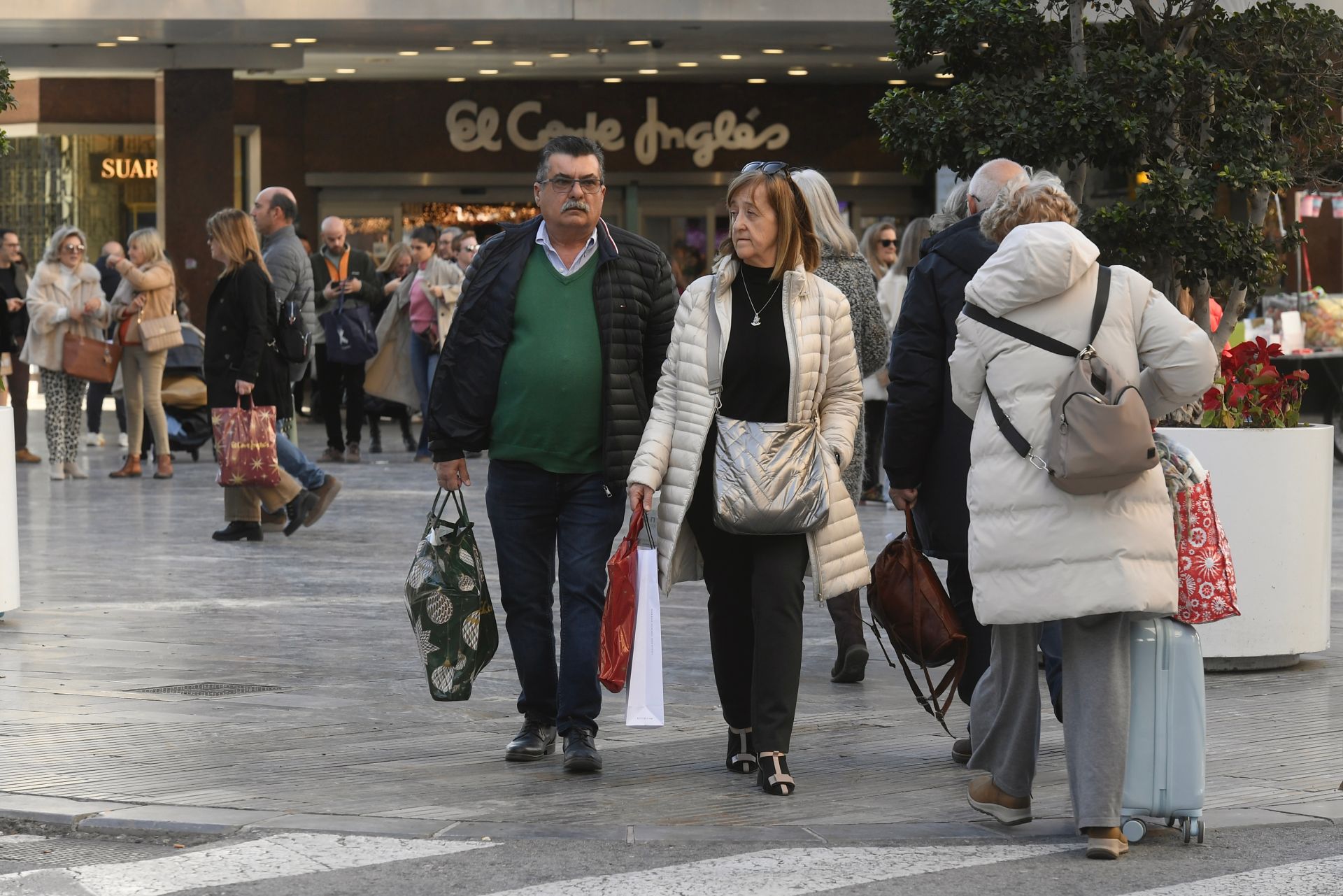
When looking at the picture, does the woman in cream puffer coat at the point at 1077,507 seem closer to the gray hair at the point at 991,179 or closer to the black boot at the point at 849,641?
the gray hair at the point at 991,179

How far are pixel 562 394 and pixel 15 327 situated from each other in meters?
12.2

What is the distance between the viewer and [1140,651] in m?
5.45

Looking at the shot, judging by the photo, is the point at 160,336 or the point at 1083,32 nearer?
the point at 1083,32

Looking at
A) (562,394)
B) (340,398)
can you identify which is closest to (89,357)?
(340,398)

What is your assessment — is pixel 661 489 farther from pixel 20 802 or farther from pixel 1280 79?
pixel 1280 79

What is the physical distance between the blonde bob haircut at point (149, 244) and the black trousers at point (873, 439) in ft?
19.4

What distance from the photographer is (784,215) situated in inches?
241

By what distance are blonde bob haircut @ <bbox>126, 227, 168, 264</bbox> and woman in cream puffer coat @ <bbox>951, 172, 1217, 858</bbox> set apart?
11.9 meters

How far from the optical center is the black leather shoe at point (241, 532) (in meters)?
12.5

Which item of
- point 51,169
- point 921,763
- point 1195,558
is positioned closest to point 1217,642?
point 921,763

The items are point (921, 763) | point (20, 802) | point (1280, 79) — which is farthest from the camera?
point (1280, 79)

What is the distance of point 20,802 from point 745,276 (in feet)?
8.65

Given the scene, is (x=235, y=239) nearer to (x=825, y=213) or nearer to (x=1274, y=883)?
(x=825, y=213)

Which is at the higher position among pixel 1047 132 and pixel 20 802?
pixel 1047 132
